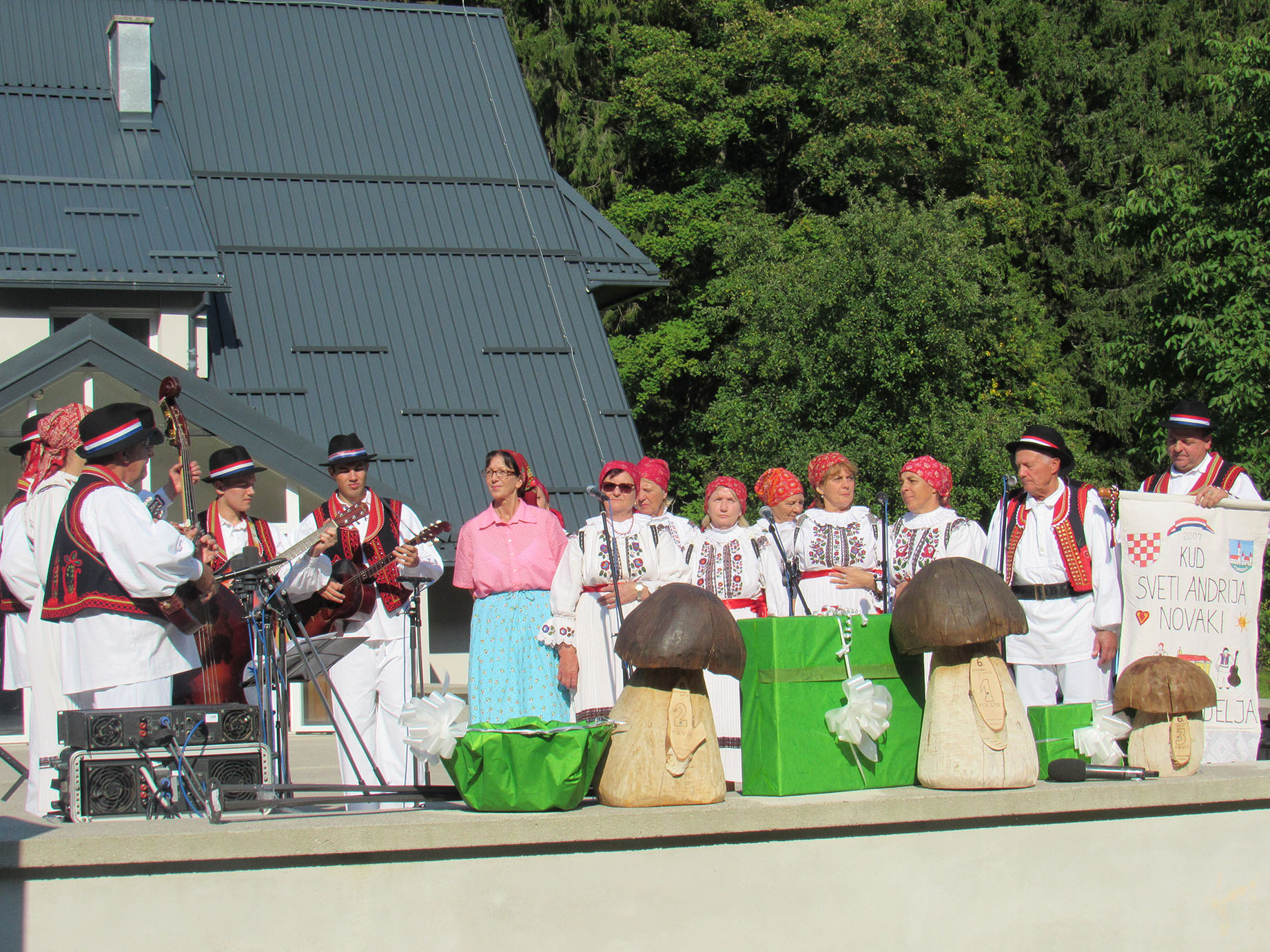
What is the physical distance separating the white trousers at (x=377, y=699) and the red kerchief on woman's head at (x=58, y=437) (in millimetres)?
1592

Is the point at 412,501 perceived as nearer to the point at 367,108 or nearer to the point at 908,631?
the point at 367,108

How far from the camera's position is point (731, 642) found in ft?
15.2

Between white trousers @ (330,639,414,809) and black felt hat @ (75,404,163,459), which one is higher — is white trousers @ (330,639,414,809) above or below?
below

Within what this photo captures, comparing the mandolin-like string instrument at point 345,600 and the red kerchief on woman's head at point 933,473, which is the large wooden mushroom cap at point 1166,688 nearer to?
the red kerchief on woman's head at point 933,473

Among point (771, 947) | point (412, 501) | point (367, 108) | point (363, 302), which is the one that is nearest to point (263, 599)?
point (771, 947)

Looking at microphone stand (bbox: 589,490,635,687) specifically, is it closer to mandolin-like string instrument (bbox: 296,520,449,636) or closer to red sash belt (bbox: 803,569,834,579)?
mandolin-like string instrument (bbox: 296,520,449,636)

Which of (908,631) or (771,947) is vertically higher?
(908,631)

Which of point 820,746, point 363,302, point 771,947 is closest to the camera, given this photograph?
point 771,947

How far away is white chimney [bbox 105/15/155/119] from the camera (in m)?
15.8

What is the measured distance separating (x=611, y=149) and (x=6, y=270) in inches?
641

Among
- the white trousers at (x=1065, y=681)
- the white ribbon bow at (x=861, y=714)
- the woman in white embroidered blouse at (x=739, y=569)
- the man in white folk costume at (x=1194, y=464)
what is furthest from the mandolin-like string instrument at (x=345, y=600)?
the man in white folk costume at (x=1194, y=464)

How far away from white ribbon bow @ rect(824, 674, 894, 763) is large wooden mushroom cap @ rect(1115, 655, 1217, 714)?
1.13 m

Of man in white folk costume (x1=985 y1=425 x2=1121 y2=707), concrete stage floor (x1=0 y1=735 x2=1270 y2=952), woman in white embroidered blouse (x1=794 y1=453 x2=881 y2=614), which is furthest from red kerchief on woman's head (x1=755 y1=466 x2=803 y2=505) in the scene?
concrete stage floor (x1=0 y1=735 x2=1270 y2=952)

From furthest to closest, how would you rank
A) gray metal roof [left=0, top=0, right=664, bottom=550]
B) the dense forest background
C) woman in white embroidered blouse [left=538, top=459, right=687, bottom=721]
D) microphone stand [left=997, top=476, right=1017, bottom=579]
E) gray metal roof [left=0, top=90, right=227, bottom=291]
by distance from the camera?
the dense forest background
gray metal roof [left=0, top=0, right=664, bottom=550]
gray metal roof [left=0, top=90, right=227, bottom=291]
microphone stand [left=997, top=476, right=1017, bottom=579]
woman in white embroidered blouse [left=538, top=459, right=687, bottom=721]
